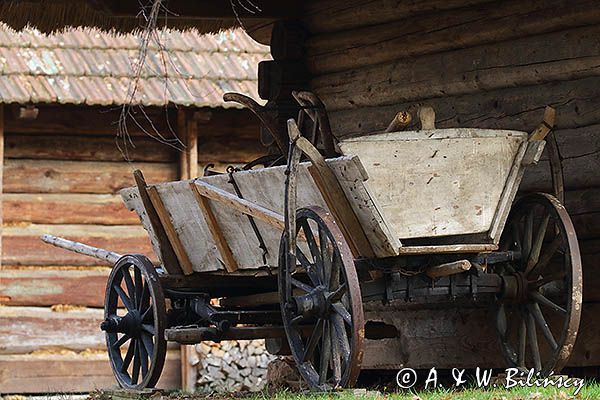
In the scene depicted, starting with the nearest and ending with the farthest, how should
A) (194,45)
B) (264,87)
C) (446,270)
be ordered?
(446,270) → (264,87) → (194,45)

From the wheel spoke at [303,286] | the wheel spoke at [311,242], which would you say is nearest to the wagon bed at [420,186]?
the wheel spoke at [311,242]

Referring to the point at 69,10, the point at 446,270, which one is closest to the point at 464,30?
the point at 446,270

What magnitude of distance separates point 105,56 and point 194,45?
102cm

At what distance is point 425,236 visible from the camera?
7234mm

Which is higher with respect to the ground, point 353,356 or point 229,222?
point 229,222

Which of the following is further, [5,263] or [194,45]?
[194,45]

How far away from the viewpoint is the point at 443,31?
9000 mm

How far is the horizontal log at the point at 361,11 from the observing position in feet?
29.8

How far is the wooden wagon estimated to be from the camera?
23.0 feet

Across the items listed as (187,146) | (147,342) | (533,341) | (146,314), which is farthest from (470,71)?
(187,146)

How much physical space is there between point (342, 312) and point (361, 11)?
3375mm

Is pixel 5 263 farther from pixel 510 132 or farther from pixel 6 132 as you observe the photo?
pixel 510 132

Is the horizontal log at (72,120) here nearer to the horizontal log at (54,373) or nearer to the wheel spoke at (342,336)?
the horizontal log at (54,373)

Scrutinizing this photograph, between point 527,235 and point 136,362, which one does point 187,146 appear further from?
point 527,235
